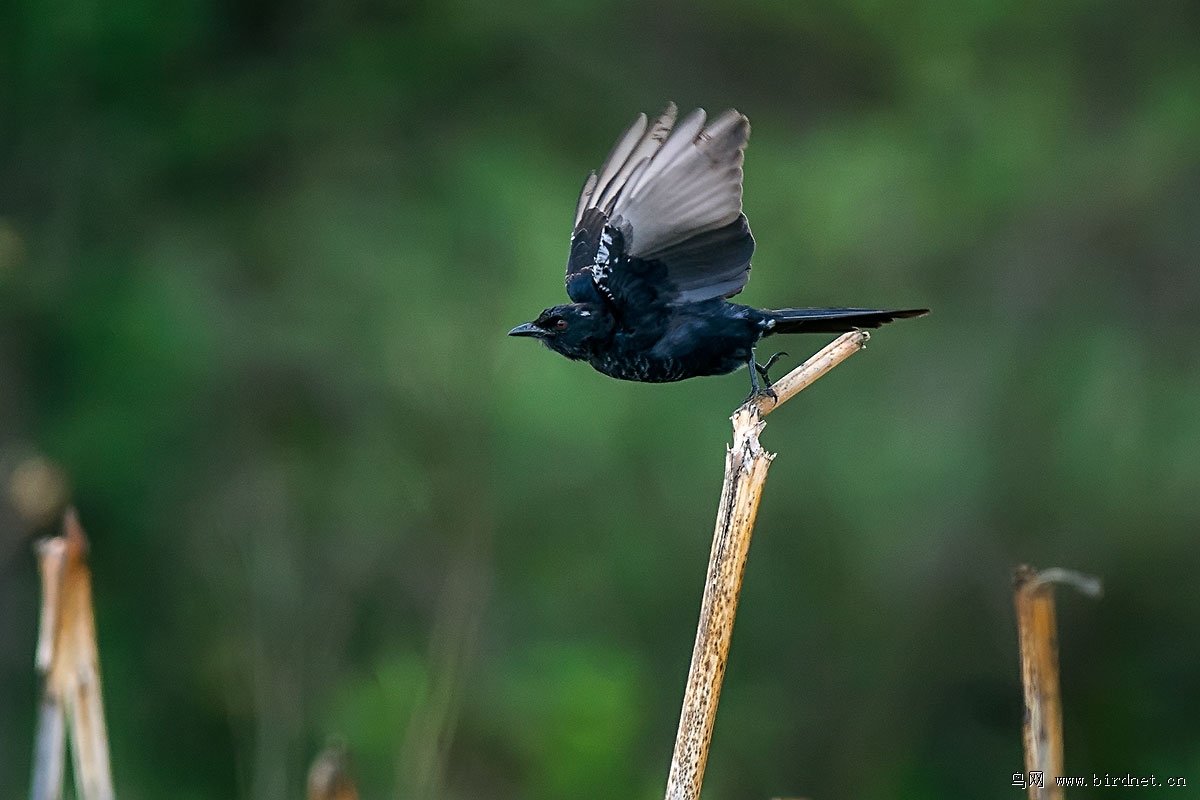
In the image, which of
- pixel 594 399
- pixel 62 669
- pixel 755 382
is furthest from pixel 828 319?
pixel 594 399

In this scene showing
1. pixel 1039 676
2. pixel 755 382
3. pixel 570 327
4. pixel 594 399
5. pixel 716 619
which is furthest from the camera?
pixel 594 399

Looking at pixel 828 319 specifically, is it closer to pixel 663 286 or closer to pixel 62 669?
pixel 663 286

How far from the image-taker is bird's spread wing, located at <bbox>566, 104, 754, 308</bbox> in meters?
2.79

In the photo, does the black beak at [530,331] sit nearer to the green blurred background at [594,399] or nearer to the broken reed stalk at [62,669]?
the broken reed stalk at [62,669]

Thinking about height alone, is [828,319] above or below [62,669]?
above

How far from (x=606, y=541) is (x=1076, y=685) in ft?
6.42

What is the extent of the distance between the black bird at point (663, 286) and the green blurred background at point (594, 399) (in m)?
2.22

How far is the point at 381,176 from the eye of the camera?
19.7 ft

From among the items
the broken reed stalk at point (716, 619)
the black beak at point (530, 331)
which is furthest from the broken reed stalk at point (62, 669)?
the black beak at point (530, 331)

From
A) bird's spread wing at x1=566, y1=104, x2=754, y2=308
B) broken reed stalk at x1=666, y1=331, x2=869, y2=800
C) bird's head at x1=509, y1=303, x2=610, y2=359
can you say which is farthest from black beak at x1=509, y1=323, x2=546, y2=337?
broken reed stalk at x1=666, y1=331, x2=869, y2=800

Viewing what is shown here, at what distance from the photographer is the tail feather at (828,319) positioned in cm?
278

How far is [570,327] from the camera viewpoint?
9.31ft

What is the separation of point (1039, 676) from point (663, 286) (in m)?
1.34

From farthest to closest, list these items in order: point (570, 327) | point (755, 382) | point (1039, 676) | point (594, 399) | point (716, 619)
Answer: point (594, 399), point (755, 382), point (570, 327), point (716, 619), point (1039, 676)
